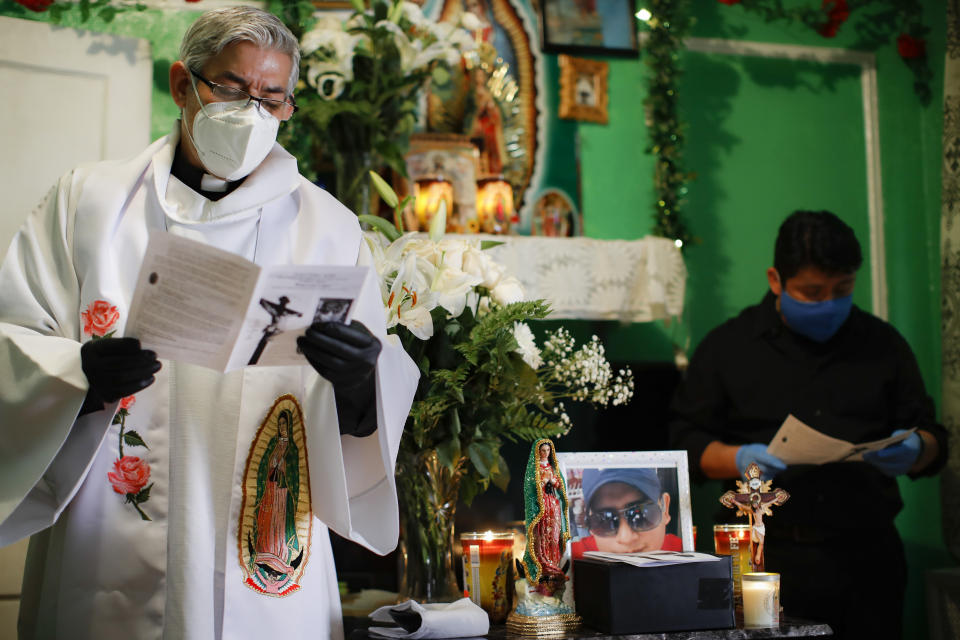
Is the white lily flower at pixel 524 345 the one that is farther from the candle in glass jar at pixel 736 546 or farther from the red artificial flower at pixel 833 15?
the red artificial flower at pixel 833 15

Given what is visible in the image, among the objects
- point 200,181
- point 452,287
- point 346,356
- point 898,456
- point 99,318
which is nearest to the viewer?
point 346,356

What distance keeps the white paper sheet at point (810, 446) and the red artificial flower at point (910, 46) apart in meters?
2.22

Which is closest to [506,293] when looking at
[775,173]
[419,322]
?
[419,322]

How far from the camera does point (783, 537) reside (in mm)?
3262

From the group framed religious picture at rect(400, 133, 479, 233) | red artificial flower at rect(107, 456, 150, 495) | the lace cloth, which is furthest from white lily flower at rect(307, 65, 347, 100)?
red artificial flower at rect(107, 456, 150, 495)

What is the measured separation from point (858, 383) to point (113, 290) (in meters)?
2.63

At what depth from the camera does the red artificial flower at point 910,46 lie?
4512mm

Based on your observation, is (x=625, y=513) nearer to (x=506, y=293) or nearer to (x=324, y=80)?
(x=506, y=293)

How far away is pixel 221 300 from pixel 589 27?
317cm

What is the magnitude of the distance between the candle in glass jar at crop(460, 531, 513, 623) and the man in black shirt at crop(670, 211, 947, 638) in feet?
4.02

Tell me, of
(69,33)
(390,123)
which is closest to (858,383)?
(390,123)

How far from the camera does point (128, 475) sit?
1.77 m

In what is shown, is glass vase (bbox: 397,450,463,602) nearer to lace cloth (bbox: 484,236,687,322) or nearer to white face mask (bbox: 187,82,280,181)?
white face mask (bbox: 187,82,280,181)

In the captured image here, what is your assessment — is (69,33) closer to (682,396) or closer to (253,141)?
Answer: (253,141)
